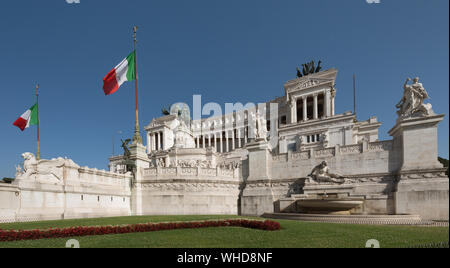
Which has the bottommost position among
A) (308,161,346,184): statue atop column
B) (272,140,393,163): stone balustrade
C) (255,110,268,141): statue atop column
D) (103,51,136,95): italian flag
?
(308,161,346,184): statue atop column

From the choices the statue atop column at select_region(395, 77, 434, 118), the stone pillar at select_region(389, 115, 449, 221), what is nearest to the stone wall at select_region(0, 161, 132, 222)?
the stone pillar at select_region(389, 115, 449, 221)

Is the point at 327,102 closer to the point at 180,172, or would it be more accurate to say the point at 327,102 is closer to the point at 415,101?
the point at 415,101

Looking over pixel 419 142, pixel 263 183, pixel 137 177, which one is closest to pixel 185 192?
pixel 137 177

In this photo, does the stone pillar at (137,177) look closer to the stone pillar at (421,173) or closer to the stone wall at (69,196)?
the stone wall at (69,196)

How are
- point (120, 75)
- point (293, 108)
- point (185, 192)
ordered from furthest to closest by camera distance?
1. point (293, 108)
2. point (120, 75)
3. point (185, 192)

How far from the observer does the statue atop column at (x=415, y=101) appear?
1890 cm

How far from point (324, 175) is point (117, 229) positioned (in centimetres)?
1896

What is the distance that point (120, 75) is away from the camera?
2583 cm

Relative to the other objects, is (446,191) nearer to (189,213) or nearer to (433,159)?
(433,159)

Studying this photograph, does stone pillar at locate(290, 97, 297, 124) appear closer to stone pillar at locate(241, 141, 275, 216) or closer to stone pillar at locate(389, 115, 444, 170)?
stone pillar at locate(241, 141, 275, 216)

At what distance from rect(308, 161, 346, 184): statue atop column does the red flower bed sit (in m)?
12.4

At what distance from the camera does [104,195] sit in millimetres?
22344

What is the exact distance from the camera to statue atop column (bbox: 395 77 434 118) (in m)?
18.9
